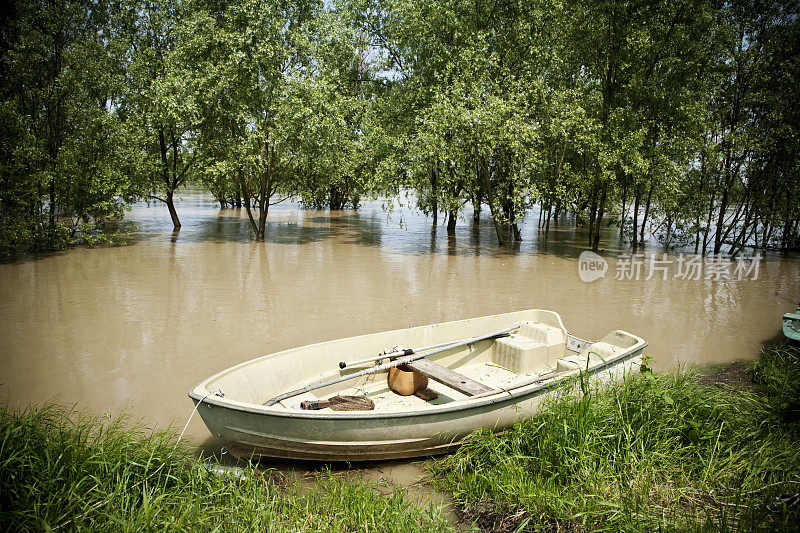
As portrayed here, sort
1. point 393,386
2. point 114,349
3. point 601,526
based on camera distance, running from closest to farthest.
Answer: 1. point 601,526
2. point 393,386
3. point 114,349

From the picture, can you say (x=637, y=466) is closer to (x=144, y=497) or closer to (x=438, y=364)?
(x=438, y=364)

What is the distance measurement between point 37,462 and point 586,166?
21.1m

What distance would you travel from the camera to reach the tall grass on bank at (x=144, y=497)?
330 centimetres

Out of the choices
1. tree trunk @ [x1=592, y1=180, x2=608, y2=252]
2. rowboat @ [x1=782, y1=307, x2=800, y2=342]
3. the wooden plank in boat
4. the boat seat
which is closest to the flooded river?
tree trunk @ [x1=592, y1=180, x2=608, y2=252]

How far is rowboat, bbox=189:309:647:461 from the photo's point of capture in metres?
4.64

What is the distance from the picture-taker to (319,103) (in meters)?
18.3

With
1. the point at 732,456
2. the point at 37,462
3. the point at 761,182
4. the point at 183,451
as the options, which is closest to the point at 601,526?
the point at 732,456

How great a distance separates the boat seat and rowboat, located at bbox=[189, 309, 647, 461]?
2 centimetres

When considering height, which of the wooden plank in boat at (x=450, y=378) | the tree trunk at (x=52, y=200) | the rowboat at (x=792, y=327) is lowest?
the wooden plank in boat at (x=450, y=378)

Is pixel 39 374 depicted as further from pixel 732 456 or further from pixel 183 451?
pixel 732 456

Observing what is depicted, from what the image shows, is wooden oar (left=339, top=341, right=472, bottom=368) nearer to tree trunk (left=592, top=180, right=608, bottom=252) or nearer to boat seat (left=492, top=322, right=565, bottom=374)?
boat seat (left=492, top=322, right=565, bottom=374)

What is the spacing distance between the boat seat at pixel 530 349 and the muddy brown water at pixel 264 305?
6.58 ft

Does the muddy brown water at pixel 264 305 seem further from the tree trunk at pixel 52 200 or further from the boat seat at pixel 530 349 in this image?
the boat seat at pixel 530 349

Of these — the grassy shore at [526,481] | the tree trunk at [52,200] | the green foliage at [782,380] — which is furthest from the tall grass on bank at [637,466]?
the tree trunk at [52,200]
